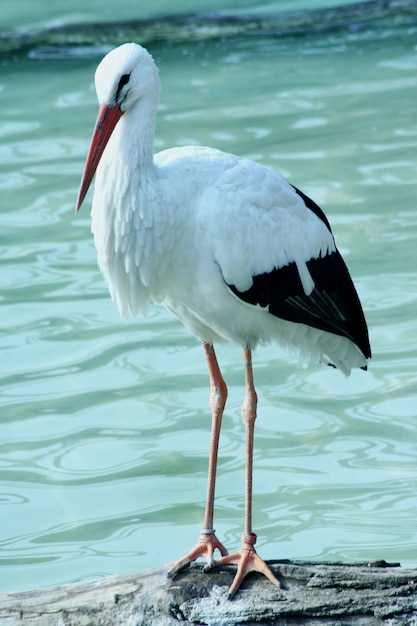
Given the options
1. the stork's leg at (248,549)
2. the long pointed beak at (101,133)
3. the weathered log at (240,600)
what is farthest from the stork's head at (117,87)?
the weathered log at (240,600)

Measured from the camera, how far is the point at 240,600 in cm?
446

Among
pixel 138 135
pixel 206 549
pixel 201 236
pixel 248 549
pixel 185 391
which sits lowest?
pixel 185 391

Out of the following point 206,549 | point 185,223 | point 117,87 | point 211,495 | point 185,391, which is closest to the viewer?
point 117,87

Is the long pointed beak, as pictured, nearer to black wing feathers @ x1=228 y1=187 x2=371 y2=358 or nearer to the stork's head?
the stork's head

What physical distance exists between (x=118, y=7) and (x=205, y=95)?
156 inches

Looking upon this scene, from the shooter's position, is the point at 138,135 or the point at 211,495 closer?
the point at 138,135

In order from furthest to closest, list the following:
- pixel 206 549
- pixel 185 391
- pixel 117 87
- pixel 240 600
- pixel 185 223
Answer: pixel 185 391
pixel 206 549
pixel 185 223
pixel 117 87
pixel 240 600

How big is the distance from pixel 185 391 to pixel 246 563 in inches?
121

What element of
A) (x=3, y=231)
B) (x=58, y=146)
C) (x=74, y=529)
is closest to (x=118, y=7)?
(x=58, y=146)

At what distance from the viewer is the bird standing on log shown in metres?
4.71

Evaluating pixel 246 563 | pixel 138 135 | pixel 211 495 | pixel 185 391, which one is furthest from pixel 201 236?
pixel 185 391

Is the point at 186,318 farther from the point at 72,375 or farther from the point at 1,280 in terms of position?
the point at 1,280

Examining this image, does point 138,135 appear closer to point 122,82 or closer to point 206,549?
point 122,82

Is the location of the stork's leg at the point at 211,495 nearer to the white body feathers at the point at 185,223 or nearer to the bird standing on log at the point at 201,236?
the bird standing on log at the point at 201,236
